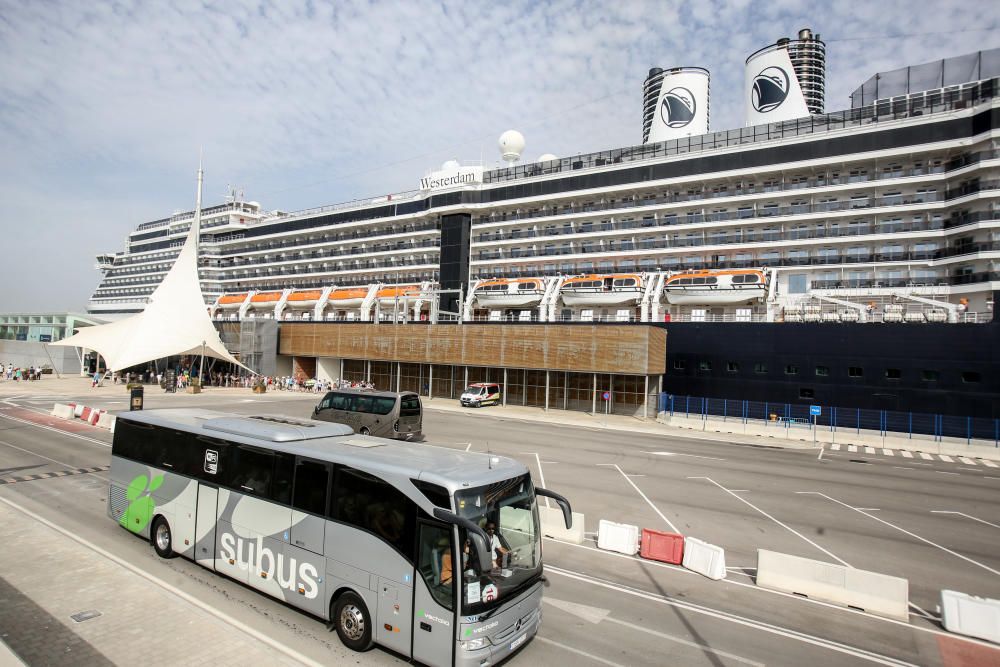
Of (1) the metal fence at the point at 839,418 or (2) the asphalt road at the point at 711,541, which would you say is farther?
(1) the metal fence at the point at 839,418

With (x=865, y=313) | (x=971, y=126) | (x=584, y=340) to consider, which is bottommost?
(x=584, y=340)

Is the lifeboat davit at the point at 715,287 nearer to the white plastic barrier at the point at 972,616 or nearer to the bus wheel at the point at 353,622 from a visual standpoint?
the white plastic barrier at the point at 972,616

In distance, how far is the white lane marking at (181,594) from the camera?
619cm

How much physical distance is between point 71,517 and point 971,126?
137 ft

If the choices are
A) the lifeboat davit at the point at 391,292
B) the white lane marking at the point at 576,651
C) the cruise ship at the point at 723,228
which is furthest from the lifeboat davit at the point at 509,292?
the white lane marking at the point at 576,651

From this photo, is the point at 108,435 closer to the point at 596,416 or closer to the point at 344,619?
the point at 344,619

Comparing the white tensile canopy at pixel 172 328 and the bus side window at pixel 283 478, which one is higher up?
the white tensile canopy at pixel 172 328

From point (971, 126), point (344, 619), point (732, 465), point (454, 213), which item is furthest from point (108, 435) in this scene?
point (971, 126)

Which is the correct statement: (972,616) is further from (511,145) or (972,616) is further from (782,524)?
(511,145)

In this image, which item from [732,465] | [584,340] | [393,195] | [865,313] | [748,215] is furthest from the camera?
[393,195]

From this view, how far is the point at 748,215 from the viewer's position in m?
35.2

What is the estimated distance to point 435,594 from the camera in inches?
222

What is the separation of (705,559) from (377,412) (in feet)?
45.3

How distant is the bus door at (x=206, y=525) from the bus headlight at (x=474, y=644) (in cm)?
464
